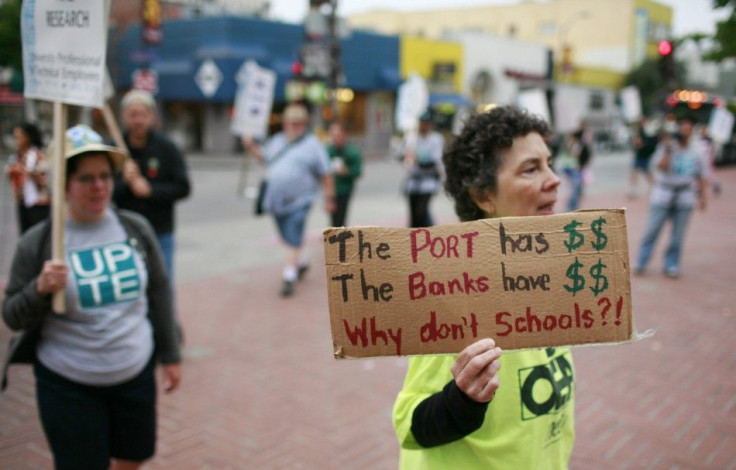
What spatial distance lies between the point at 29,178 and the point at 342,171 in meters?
4.09

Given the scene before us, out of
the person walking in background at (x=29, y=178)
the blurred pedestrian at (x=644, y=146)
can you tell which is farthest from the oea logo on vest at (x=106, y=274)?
the blurred pedestrian at (x=644, y=146)

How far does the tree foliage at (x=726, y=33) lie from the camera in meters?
2.94

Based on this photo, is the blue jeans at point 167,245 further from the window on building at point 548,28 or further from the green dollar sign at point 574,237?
the window on building at point 548,28

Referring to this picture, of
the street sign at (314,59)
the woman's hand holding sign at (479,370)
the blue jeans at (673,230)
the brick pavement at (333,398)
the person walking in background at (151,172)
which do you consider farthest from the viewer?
the street sign at (314,59)

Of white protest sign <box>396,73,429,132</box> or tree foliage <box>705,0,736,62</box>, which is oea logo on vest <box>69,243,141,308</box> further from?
white protest sign <box>396,73,429,132</box>

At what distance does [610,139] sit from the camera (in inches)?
1566

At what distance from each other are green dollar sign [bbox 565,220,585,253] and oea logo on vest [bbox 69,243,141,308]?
1.91 metres

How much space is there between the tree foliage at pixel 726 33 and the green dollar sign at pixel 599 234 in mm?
2077

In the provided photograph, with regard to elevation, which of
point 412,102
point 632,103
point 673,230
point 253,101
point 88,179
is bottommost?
point 673,230

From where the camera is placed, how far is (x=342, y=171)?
28.4 ft

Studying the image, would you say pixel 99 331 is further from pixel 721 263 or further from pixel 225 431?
pixel 721 263

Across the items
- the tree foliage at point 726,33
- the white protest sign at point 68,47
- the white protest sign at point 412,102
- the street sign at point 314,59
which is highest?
the street sign at point 314,59

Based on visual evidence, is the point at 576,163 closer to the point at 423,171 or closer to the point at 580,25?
the point at 423,171

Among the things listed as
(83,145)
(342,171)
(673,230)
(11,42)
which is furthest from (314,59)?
(11,42)
